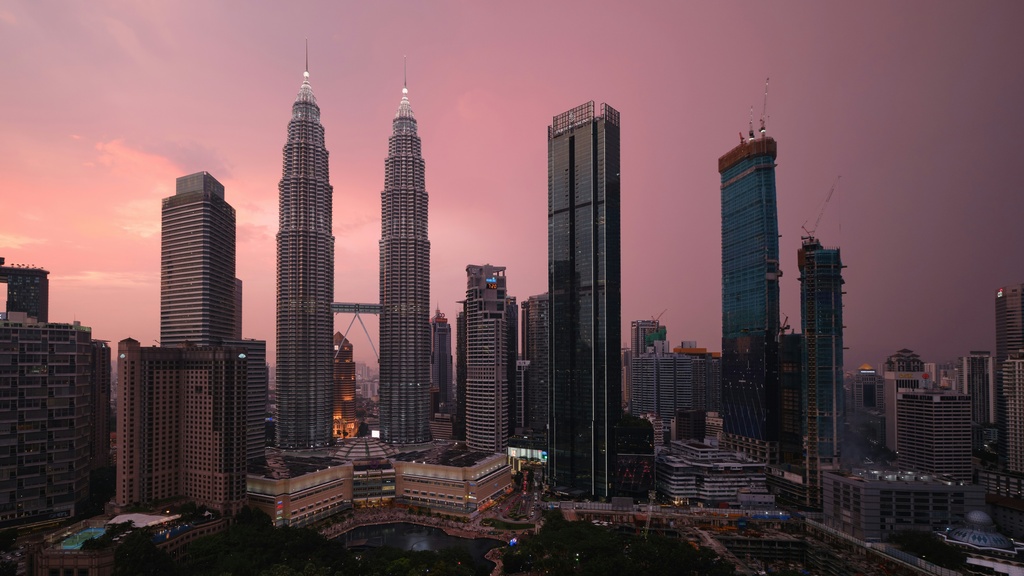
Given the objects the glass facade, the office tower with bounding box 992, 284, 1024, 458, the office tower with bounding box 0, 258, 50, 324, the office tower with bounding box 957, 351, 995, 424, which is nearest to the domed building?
the glass facade

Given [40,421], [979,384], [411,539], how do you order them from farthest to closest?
[979,384]
[411,539]
[40,421]

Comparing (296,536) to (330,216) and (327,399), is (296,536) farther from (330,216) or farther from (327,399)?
(330,216)

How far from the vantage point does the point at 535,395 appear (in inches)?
7032

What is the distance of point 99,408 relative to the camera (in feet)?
405

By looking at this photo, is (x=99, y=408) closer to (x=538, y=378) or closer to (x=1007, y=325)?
(x=538, y=378)

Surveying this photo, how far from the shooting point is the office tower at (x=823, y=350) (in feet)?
373

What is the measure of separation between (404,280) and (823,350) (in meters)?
108

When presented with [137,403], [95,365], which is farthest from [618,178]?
[95,365]

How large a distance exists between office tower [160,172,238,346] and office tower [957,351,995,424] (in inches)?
7921

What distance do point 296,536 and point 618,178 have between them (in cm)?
9234

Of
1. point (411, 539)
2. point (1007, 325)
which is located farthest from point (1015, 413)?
point (411, 539)

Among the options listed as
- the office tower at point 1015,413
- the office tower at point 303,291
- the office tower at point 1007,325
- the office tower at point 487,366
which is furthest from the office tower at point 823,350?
the office tower at point 303,291

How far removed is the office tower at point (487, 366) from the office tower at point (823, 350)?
72734 mm

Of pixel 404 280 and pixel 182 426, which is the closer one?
pixel 182 426
